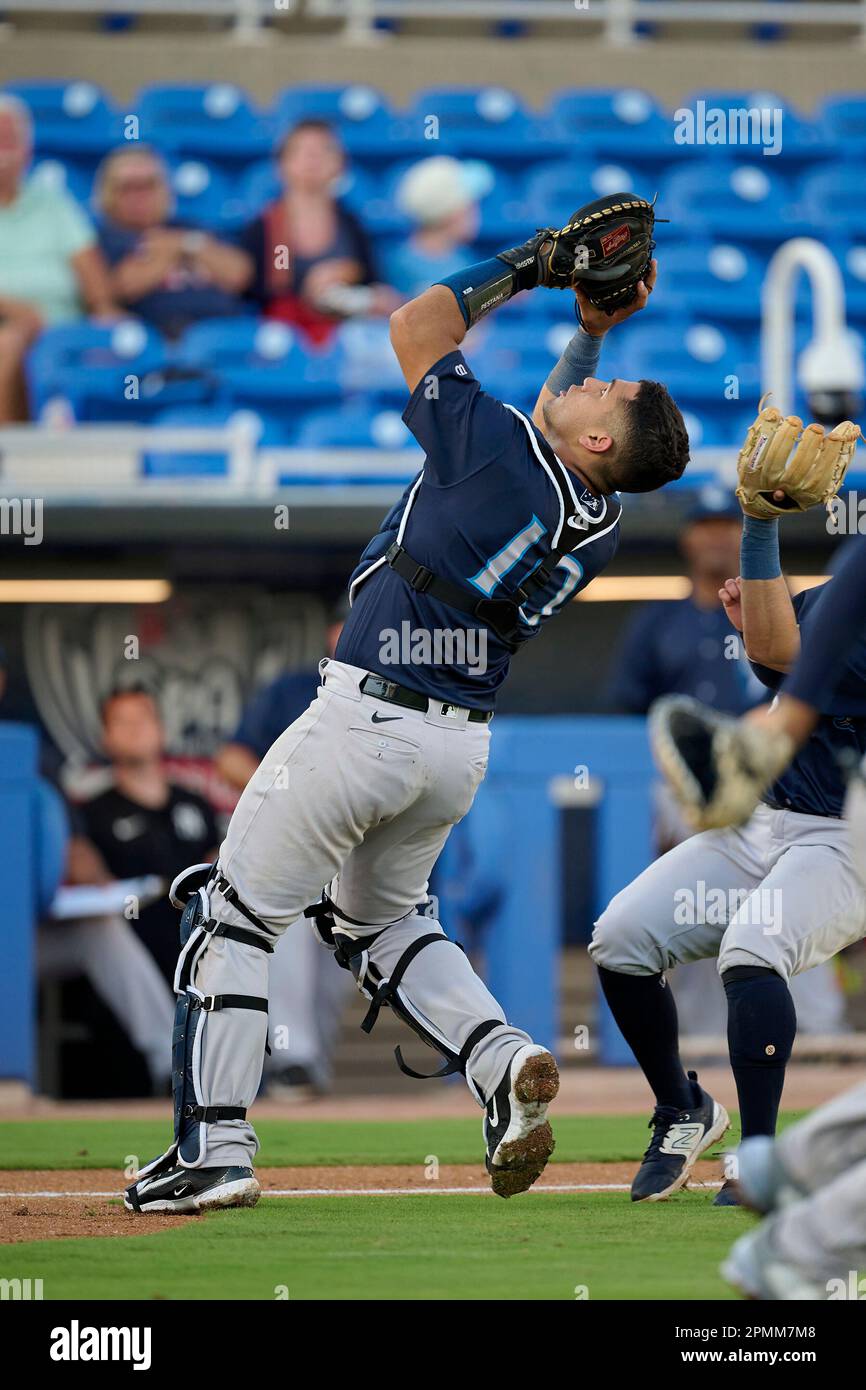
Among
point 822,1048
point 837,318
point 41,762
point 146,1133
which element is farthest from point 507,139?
point 146,1133

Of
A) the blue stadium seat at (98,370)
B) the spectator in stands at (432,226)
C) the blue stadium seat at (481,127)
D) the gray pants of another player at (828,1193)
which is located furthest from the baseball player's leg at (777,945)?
the blue stadium seat at (481,127)

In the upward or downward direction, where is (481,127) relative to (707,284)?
upward

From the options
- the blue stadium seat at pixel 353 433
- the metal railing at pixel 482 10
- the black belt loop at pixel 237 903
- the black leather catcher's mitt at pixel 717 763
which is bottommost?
the black belt loop at pixel 237 903

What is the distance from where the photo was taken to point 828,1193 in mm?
2586

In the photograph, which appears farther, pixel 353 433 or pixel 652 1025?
pixel 353 433

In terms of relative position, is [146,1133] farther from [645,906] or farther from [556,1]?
[556,1]

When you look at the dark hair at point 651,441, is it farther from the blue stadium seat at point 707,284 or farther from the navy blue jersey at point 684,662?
the blue stadium seat at point 707,284

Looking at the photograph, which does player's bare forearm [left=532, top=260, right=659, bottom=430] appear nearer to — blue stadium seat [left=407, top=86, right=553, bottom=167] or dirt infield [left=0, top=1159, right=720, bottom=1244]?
dirt infield [left=0, top=1159, right=720, bottom=1244]

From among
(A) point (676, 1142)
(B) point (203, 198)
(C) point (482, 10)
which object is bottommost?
(A) point (676, 1142)

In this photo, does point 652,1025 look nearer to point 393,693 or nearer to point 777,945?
point 777,945

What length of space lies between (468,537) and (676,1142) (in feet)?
4.92

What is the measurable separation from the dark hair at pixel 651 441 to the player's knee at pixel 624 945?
1.02 m

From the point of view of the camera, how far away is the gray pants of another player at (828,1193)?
2561 mm

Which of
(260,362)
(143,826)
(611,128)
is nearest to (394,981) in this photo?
(143,826)
